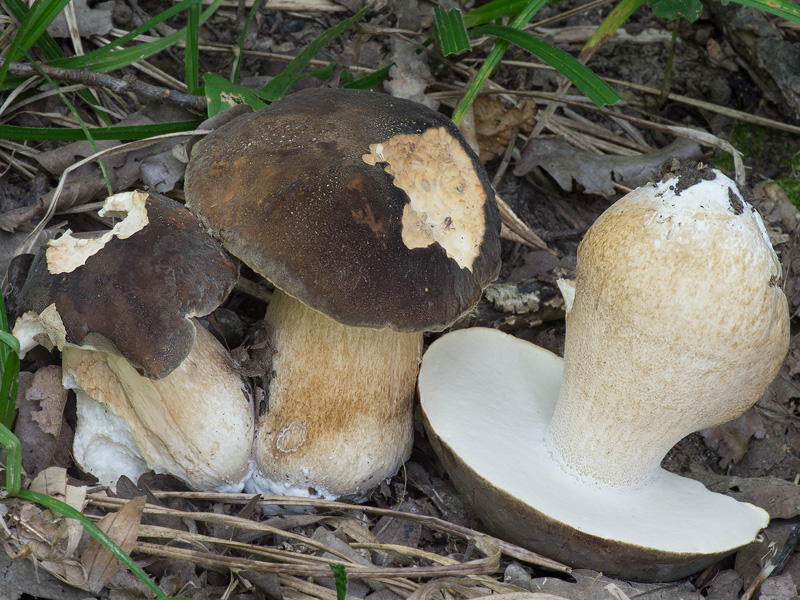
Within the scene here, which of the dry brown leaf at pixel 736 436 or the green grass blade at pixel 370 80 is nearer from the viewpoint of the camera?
the dry brown leaf at pixel 736 436

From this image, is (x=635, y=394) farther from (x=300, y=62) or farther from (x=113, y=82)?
(x=113, y=82)

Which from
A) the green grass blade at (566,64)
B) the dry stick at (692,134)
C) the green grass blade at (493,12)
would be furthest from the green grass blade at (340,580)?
the green grass blade at (493,12)

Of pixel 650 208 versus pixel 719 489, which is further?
pixel 719 489

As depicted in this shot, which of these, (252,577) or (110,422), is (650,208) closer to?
(252,577)

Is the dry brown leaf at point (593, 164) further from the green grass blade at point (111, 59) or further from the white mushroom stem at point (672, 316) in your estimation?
the green grass blade at point (111, 59)

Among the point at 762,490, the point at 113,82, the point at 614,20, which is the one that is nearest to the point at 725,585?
the point at 762,490

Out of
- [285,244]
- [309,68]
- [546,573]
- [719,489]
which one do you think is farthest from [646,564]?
[309,68]
